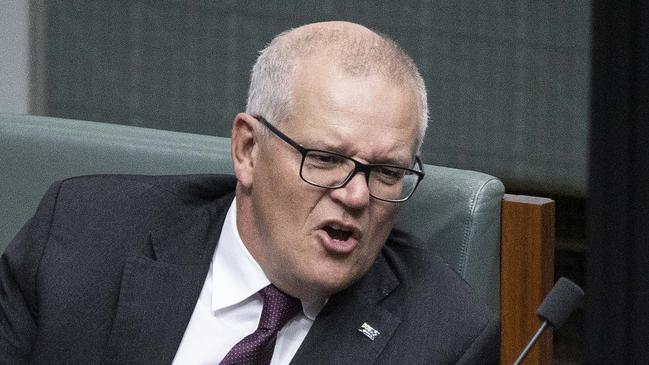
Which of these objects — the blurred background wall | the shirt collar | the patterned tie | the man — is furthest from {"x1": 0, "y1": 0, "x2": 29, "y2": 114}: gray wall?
the patterned tie

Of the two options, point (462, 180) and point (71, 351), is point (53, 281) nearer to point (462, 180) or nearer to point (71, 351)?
point (71, 351)

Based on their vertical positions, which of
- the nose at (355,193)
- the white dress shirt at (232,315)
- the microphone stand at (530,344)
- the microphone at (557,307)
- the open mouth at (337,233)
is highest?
the nose at (355,193)

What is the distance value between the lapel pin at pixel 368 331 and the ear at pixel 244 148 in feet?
0.82

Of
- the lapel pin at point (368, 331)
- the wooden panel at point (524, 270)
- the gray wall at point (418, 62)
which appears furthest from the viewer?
the gray wall at point (418, 62)

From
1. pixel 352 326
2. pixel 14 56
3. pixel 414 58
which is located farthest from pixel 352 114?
pixel 14 56

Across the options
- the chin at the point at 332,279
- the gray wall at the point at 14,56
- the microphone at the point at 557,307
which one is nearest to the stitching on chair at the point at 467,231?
the chin at the point at 332,279

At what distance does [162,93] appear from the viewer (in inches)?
123

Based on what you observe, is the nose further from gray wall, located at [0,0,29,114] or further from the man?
gray wall, located at [0,0,29,114]

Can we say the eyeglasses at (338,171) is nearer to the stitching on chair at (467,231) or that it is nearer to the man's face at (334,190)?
the man's face at (334,190)

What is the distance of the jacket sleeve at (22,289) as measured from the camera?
1.79 m

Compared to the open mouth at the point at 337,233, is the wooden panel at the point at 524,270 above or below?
below

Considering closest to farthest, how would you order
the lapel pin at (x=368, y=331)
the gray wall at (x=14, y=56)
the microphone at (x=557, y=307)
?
the microphone at (x=557, y=307)
the lapel pin at (x=368, y=331)
the gray wall at (x=14, y=56)

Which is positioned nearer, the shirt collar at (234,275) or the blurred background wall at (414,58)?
the shirt collar at (234,275)

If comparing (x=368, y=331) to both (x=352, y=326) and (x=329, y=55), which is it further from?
(x=329, y=55)
